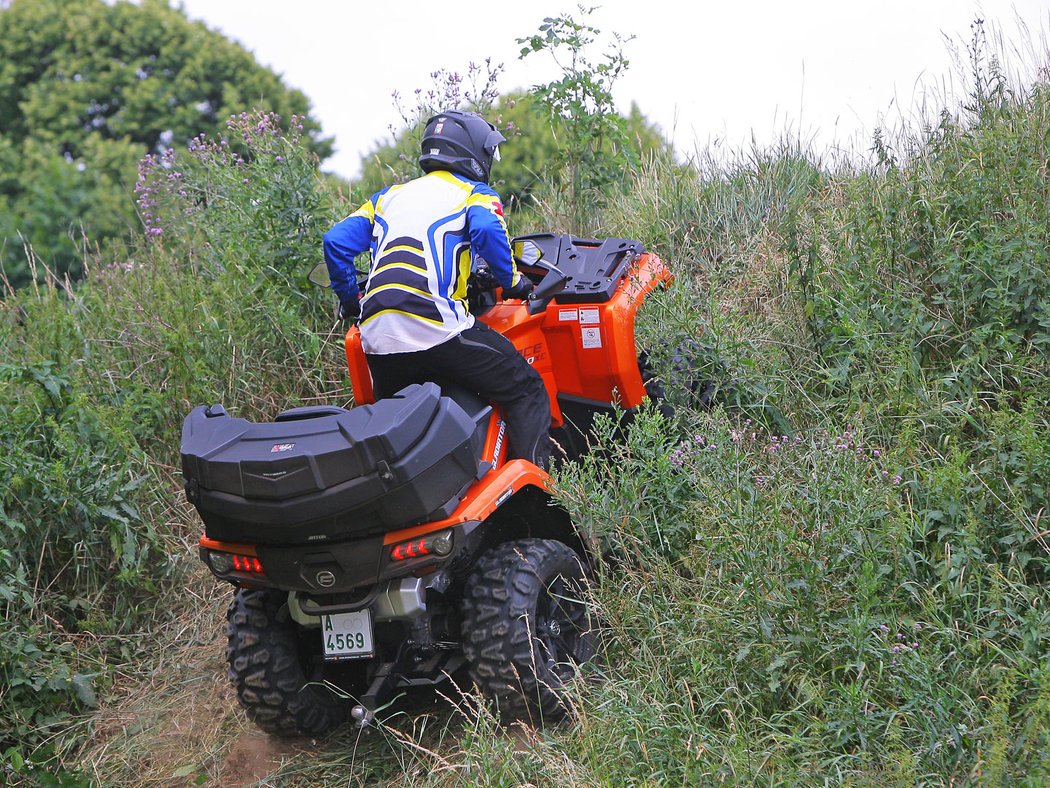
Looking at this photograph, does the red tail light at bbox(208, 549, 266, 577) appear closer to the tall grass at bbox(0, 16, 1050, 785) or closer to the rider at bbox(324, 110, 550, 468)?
the tall grass at bbox(0, 16, 1050, 785)

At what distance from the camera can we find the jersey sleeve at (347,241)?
17.3 feet

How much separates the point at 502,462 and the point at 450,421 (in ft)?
2.95

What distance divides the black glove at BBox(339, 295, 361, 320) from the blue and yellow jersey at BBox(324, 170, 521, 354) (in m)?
0.43

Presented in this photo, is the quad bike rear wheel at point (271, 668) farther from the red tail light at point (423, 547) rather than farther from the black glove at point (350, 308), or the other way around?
the black glove at point (350, 308)

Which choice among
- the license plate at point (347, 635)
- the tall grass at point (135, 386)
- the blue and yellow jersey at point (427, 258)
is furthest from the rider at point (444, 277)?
the tall grass at point (135, 386)

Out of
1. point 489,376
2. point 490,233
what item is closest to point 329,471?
point 489,376

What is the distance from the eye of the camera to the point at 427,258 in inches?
191

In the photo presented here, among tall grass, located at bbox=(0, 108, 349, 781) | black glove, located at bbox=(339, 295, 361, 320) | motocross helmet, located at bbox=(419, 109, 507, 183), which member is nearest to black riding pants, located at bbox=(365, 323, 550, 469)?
black glove, located at bbox=(339, 295, 361, 320)

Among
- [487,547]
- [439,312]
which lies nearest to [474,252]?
[439,312]

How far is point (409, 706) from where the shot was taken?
5.05 m

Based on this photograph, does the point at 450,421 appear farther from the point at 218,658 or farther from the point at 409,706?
the point at 218,658

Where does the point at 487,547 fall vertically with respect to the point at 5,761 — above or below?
above

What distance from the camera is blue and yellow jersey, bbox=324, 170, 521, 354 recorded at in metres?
4.81

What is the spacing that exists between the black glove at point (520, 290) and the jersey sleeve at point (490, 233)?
0.32 ft
